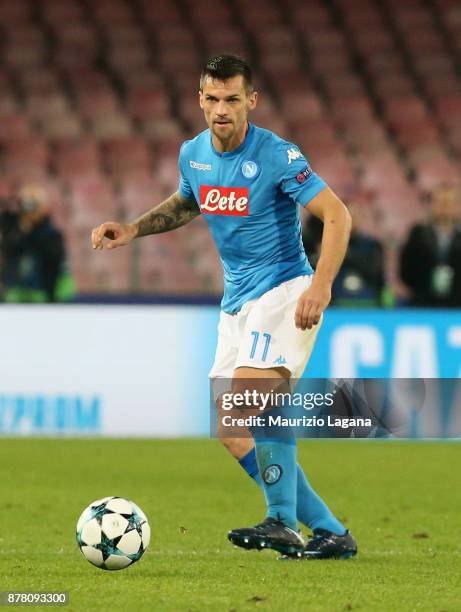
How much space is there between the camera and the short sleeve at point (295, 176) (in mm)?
5529

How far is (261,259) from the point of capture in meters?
5.73

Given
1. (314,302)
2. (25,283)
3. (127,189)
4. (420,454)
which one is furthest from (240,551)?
(127,189)

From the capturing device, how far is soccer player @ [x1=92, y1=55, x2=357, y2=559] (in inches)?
219

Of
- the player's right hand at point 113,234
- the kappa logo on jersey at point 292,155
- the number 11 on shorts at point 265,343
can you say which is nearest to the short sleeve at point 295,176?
the kappa logo on jersey at point 292,155

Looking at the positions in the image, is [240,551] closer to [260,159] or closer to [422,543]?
[422,543]

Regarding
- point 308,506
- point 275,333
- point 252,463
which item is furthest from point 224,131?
point 308,506

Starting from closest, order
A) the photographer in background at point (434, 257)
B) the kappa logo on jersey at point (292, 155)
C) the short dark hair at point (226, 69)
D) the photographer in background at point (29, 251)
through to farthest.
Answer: the short dark hair at point (226, 69)
the kappa logo on jersey at point (292, 155)
the photographer in background at point (434, 257)
the photographer in background at point (29, 251)

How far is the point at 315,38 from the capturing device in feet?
60.8

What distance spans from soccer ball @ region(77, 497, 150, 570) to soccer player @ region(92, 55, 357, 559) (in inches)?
15.7

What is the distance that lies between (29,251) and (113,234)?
6330 millimetres

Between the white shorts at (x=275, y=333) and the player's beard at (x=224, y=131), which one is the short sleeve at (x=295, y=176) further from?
the white shorts at (x=275, y=333)

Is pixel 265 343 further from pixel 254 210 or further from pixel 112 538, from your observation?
pixel 112 538
